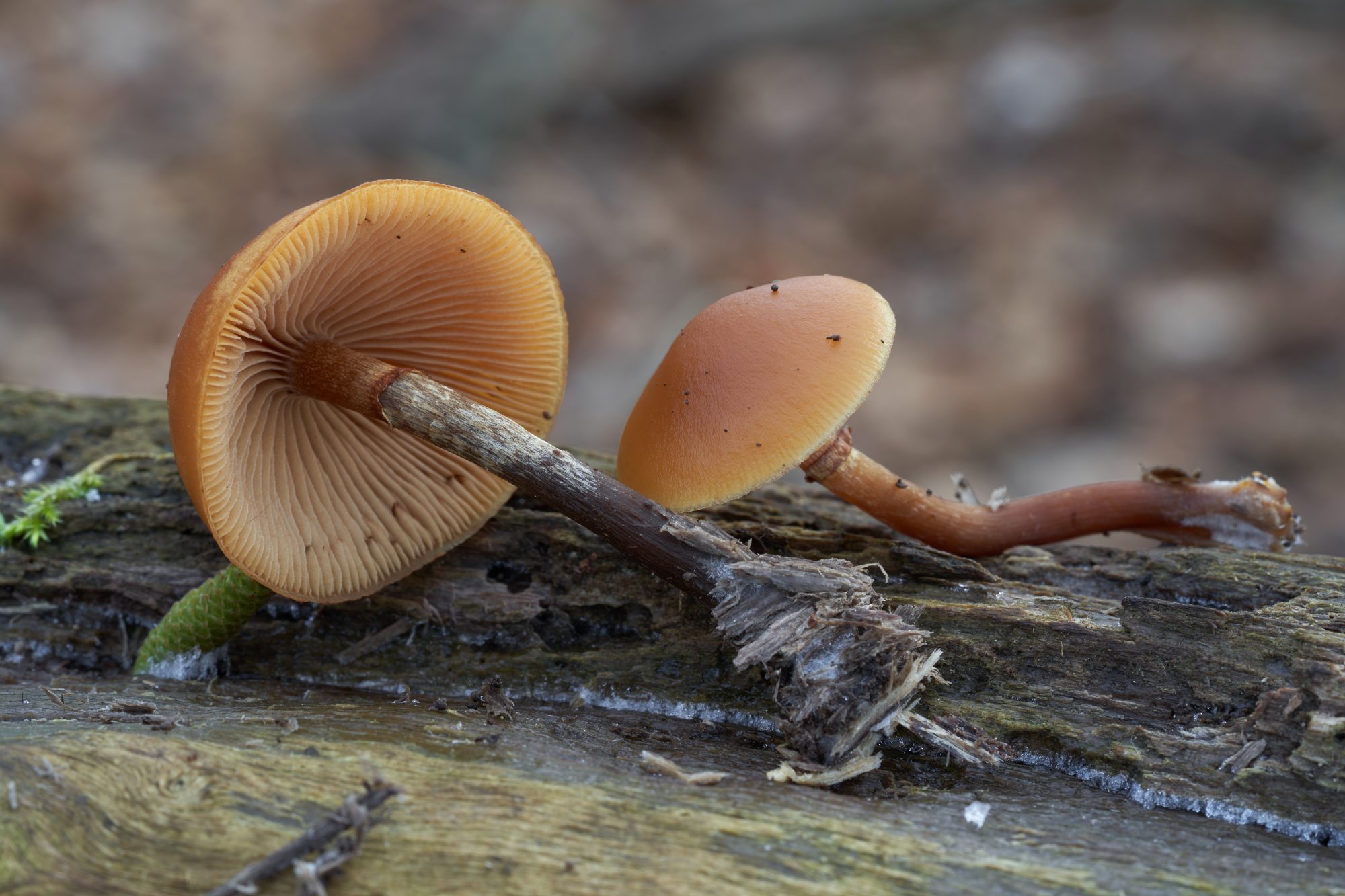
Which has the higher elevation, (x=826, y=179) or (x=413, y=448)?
(x=826, y=179)

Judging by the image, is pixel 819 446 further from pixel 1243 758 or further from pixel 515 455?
pixel 1243 758

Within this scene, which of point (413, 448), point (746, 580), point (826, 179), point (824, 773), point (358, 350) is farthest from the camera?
point (826, 179)

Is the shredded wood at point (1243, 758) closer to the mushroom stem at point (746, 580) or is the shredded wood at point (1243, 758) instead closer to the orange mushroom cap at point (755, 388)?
the mushroom stem at point (746, 580)

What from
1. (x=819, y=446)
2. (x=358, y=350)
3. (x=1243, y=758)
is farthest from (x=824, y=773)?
(x=358, y=350)

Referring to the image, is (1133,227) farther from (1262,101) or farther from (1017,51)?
(1017,51)

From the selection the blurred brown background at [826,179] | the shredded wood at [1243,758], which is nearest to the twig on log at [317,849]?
the shredded wood at [1243,758]

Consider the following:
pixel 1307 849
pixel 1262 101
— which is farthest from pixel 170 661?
pixel 1262 101

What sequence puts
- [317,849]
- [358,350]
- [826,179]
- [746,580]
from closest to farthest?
[317,849] < [746,580] < [358,350] < [826,179]
